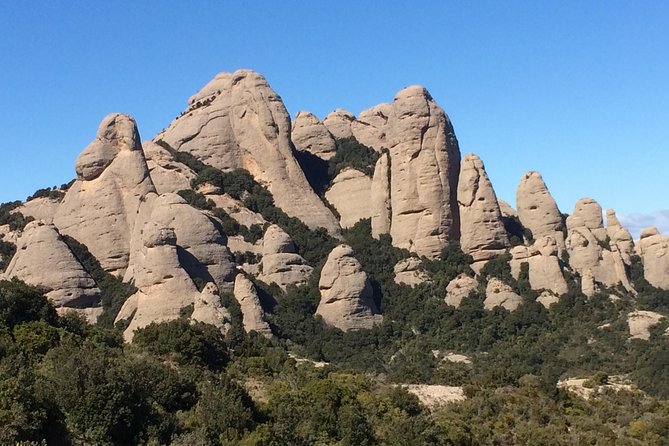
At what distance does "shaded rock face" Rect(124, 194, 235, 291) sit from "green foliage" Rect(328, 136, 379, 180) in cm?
1625

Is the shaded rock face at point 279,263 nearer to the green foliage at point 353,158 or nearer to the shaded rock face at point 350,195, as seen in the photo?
the shaded rock face at point 350,195

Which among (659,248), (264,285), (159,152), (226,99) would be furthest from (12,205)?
(659,248)

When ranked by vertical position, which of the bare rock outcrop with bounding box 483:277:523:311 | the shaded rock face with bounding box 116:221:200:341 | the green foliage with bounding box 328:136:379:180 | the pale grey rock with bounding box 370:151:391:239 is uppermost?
the green foliage with bounding box 328:136:379:180

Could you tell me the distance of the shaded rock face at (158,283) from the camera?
54.7 m

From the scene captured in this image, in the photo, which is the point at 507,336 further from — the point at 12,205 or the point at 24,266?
the point at 12,205

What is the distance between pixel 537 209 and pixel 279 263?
18.0m

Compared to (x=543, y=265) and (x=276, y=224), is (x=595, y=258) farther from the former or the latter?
(x=276, y=224)

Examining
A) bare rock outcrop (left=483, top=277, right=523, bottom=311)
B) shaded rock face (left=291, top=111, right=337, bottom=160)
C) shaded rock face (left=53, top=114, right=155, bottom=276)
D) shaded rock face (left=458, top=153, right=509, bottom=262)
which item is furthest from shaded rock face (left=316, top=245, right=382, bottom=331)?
shaded rock face (left=291, top=111, right=337, bottom=160)

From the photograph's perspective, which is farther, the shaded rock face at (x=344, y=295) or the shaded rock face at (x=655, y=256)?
the shaded rock face at (x=655, y=256)

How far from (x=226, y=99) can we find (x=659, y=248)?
105 ft

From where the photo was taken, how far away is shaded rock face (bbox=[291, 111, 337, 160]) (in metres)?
79.4

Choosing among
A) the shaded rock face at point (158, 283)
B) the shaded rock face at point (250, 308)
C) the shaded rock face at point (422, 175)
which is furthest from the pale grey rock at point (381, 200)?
the shaded rock face at point (158, 283)

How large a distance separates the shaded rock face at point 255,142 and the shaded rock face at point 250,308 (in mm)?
13800

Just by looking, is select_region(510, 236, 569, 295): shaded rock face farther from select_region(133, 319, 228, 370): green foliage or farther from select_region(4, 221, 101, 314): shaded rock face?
select_region(133, 319, 228, 370): green foliage
